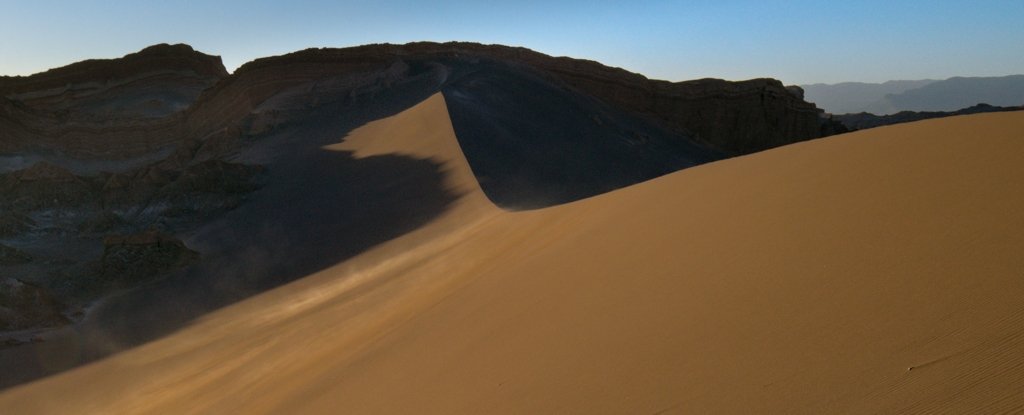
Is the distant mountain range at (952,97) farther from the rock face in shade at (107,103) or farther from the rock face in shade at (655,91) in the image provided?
the rock face in shade at (107,103)

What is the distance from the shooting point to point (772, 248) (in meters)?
3.27

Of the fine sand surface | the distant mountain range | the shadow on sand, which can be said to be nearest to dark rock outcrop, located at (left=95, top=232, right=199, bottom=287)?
the shadow on sand

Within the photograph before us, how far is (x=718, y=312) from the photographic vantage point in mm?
2793

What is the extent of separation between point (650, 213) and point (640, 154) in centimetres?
1611

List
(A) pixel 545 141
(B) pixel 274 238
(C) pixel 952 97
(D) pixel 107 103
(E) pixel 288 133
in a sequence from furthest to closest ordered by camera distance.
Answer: (C) pixel 952 97 < (D) pixel 107 103 < (E) pixel 288 133 < (A) pixel 545 141 < (B) pixel 274 238

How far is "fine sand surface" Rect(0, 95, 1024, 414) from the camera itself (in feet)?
6.84

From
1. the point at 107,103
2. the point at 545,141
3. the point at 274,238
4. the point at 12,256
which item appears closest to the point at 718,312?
the point at 274,238

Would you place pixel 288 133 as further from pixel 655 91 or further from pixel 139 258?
pixel 655 91

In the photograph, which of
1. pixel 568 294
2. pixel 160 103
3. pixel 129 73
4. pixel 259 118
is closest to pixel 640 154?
pixel 259 118

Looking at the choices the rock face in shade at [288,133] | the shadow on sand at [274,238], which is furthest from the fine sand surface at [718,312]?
the rock face in shade at [288,133]

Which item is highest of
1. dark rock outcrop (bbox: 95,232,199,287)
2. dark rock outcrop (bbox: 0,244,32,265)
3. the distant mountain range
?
the distant mountain range

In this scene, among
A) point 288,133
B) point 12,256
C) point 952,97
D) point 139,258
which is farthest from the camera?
point 952,97

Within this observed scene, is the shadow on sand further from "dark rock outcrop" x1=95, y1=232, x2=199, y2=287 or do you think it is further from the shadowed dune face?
the shadowed dune face

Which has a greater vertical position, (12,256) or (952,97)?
(952,97)
